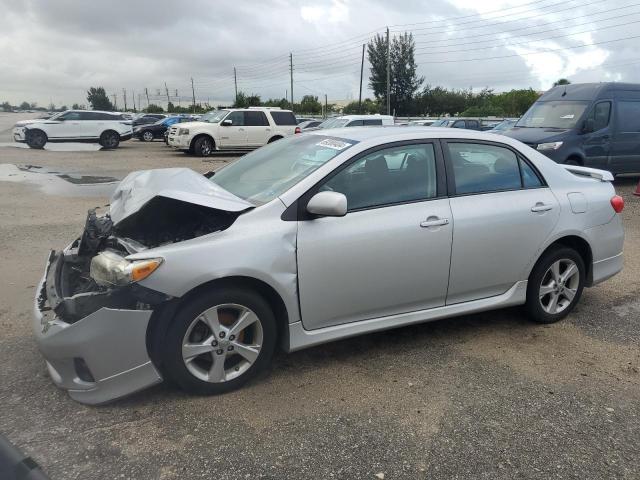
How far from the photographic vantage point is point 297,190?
331cm

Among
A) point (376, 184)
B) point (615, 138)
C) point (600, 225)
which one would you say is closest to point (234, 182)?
point (376, 184)

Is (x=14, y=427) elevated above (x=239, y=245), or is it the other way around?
(x=239, y=245)

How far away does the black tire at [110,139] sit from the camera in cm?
2331

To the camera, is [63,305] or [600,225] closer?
[63,305]

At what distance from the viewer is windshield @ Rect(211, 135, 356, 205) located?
138 inches

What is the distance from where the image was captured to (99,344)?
2807 mm

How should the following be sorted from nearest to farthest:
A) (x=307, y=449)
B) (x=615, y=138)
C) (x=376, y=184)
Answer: (x=307, y=449)
(x=376, y=184)
(x=615, y=138)

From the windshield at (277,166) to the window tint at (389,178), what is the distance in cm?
18

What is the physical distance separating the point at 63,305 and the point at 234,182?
5.04 feet

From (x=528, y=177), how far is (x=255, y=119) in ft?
57.0

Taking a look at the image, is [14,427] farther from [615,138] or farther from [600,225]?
[615,138]

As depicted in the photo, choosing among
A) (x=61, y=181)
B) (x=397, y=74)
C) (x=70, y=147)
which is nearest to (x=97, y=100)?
(x=397, y=74)

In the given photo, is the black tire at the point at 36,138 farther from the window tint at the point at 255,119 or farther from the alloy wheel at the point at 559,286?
the alloy wheel at the point at 559,286

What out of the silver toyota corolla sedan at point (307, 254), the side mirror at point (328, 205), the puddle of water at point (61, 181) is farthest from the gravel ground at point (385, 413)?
the puddle of water at point (61, 181)
